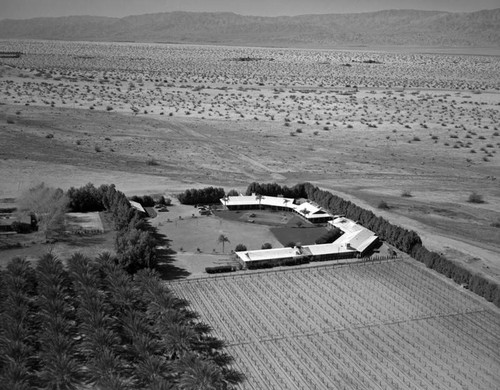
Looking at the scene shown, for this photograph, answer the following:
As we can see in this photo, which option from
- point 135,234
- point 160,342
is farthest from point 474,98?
point 160,342

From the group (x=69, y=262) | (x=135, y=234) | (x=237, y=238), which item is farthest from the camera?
(x=237, y=238)

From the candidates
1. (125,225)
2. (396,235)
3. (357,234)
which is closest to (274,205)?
(357,234)

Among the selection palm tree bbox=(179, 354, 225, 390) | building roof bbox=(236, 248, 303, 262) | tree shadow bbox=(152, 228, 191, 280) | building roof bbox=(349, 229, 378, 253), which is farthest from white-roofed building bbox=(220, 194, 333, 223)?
palm tree bbox=(179, 354, 225, 390)

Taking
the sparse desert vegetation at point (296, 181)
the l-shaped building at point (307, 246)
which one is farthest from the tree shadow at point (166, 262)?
the l-shaped building at point (307, 246)

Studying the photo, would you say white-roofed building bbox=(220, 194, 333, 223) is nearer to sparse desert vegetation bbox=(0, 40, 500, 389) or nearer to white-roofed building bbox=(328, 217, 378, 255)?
sparse desert vegetation bbox=(0, 40, 500, 389)

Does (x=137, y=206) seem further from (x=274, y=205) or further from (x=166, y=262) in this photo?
(x=274, y=205)

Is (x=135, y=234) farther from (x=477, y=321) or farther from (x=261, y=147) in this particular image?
(x=261, y=147)
